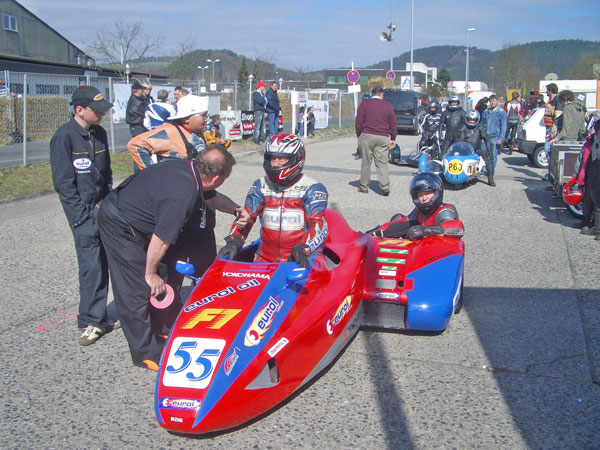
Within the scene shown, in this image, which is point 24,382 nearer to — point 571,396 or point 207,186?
point 207,186

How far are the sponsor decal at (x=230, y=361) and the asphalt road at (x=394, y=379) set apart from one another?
453 mm

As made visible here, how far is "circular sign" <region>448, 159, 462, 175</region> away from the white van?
19.5 ft

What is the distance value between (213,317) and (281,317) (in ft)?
1.42

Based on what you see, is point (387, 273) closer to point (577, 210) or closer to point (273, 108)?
point (577, 210)

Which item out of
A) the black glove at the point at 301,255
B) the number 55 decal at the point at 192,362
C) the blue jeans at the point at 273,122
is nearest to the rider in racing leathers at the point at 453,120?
the blue jeans at the point at 273,122

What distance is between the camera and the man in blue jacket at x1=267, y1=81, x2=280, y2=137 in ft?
65.9

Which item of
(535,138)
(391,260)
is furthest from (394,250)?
(535,138)

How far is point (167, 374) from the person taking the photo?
3336 mm

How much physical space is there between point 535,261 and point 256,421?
16.1ft

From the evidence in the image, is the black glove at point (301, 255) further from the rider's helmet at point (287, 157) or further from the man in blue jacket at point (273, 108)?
the man in blue jacket at point (273, 108)

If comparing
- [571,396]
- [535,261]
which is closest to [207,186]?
[571,396]

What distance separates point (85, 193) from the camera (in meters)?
4.79

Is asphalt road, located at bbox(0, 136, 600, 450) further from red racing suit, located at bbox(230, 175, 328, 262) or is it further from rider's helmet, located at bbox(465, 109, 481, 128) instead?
rider's helmet, located at bbox(465, 109, 481, 128)

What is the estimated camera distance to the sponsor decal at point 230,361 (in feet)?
10.7
